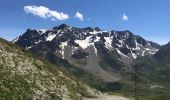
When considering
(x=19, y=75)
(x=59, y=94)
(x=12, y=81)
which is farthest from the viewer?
(x=59, y=94)

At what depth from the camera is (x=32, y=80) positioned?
98500mm

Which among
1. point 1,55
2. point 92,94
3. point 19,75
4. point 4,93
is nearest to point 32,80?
point 19,75

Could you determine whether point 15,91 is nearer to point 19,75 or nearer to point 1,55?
point 19,75

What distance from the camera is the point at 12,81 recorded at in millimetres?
90312

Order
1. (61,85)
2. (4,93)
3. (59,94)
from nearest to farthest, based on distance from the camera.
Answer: (4,93), (59,94), (61,85)

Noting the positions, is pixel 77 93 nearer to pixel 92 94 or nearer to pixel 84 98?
pixel 84 98

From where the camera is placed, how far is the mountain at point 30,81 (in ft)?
286

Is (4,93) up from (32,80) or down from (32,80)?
down

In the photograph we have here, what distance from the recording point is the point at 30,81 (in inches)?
3834

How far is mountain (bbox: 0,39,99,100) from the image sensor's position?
286 feet

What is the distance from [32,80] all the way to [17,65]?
23.4ft

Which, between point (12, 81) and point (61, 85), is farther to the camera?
point (61, 85)

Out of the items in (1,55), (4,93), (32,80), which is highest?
(1,55)

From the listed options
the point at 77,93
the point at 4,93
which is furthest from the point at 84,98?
the point at 4,93
